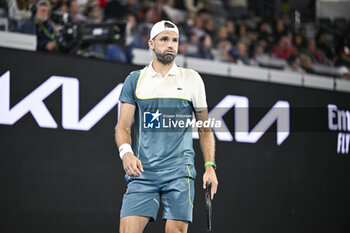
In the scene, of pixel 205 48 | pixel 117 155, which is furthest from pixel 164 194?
pixel 205 48

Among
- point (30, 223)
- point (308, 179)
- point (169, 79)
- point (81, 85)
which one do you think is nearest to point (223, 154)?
point (308, 179)

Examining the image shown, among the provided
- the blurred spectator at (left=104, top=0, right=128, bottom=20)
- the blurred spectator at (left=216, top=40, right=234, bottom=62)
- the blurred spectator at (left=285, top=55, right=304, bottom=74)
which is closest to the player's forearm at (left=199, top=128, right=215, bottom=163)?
the blurred spectator at (left=216, top=40, right=234, bottom=62)

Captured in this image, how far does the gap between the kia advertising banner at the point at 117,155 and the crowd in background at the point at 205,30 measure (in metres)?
0.41

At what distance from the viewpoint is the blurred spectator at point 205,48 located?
26.2ft

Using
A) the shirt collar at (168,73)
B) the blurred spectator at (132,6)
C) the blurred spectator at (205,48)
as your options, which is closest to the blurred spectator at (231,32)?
the blurred spectator at (205,48)

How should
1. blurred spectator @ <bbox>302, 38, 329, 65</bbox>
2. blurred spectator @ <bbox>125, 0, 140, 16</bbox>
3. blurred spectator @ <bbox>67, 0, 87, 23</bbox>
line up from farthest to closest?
1. blurred spectator @ <bbox>302, 38, 329, 65</bbox>
2. blurred spectator @ <bbox>125, 0, 140, 16</bbox>
3. blurred spectator @ <bbox>67, 0, 87, 23</bbox>

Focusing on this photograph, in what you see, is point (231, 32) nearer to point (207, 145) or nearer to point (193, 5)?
point (193, 5)

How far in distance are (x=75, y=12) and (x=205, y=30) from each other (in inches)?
96.8

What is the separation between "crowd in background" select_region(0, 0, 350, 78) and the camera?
6.67 meters

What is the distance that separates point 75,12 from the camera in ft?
24.5

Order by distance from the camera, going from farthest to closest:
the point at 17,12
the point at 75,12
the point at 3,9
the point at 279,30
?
1. the point at 279,30
2. the point at 75,12
3. the point at 17,12
4. the point at 3,9

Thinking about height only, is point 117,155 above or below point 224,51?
below

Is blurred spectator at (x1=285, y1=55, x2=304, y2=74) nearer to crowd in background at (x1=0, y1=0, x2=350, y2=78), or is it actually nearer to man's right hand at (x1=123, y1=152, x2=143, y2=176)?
crowd in background at (x1=0, y1=0, x2=350, y2=78)

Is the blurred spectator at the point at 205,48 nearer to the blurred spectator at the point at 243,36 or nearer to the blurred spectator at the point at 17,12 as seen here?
the blurred spectator at the point at 243,36
